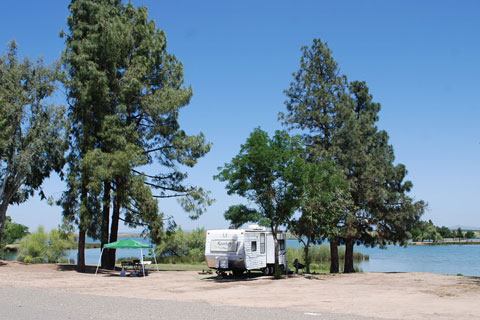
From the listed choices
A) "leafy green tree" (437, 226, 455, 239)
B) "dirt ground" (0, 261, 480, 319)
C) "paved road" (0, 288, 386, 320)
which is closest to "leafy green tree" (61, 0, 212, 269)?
"dirt ground" (0, 261, 480, 319)

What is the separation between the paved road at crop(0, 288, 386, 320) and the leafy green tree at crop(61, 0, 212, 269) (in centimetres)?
1153

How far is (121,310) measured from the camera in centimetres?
1004

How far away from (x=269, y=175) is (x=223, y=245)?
428cm

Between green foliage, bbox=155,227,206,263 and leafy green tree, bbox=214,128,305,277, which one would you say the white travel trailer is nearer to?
leafy green tree, bbox=214,128,305,277

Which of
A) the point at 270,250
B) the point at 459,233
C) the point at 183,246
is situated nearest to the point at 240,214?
the point at 270,250

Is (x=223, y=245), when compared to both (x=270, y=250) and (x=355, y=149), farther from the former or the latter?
(x=355, y=149)

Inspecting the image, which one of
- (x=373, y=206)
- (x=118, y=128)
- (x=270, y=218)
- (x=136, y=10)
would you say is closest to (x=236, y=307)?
(x=270, y=218)

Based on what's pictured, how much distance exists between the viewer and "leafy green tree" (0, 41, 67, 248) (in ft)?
79.1

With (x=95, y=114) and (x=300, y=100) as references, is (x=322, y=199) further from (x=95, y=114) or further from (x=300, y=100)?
(x=95, y=114)

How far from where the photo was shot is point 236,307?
36.7 feet

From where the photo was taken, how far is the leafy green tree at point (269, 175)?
21.7 meters

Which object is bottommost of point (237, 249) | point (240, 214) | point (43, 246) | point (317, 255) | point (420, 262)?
point (420, 262)

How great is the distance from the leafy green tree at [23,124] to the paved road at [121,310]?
1386 centimetres

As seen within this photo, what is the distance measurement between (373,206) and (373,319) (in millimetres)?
18205
